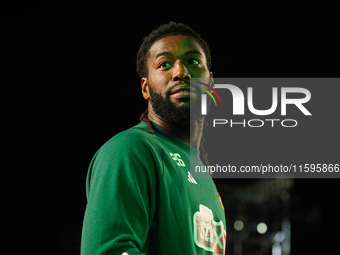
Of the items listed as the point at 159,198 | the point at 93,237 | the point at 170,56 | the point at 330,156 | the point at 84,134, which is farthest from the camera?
the point at 84,134

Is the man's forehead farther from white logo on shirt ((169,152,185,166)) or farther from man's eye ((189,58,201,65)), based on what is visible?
white logo on shirt ((169,152,185,166))

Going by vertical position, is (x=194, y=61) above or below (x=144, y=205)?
above

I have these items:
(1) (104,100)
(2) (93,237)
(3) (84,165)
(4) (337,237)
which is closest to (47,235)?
(3) (84,165)

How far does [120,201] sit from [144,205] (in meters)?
0.08

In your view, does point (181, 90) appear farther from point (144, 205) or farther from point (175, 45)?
point (144, 205)

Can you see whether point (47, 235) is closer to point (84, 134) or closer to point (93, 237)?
point (84, 134)

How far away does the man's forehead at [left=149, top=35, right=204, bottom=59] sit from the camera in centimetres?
167

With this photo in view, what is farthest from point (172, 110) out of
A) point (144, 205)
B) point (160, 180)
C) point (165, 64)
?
point (144, 205)

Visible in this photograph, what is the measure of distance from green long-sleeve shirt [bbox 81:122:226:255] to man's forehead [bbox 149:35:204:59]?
0.45 metres

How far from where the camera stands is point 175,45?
1.68m

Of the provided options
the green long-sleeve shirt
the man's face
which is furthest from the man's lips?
the green long-sleeve shirt

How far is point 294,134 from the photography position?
555cm

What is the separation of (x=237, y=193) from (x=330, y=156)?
6.39m

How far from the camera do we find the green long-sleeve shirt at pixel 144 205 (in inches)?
41.1
